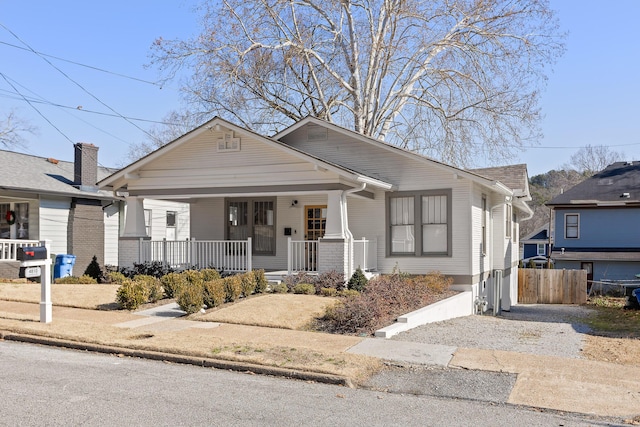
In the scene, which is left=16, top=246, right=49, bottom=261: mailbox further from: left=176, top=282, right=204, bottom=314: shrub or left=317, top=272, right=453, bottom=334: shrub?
left=317, top=272, right=453, bottom=334: shrub

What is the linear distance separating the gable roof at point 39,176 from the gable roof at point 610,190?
26.7 meters

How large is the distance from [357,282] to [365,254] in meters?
2.12

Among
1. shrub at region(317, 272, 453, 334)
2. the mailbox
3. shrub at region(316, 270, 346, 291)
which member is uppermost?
the mailbox

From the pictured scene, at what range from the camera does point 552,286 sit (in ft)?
100

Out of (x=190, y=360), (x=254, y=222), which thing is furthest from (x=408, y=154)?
(x=190, y=360)

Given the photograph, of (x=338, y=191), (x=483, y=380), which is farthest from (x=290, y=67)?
(x=483, y=380)

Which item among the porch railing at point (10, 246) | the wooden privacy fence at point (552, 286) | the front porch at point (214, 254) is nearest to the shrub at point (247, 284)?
the front porch at point (214, 254)

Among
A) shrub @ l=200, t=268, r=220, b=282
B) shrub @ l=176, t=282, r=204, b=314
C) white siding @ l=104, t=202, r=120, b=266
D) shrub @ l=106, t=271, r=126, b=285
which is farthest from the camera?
white siding @ l=104, t=202, r=120, b=266

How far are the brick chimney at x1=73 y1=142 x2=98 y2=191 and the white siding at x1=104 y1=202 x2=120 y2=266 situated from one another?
3.75ft

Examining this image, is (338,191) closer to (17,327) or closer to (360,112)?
(17,327)

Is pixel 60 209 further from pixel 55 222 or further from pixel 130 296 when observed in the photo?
pixel 130 296

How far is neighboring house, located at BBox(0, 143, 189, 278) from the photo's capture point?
22344 mm

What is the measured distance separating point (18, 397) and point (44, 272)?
5722mm

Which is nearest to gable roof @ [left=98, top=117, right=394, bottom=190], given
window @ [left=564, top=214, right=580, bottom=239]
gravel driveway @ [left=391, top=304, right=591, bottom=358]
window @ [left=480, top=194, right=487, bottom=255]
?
window @ [left=480, top=194, right=487, bottom=255]
